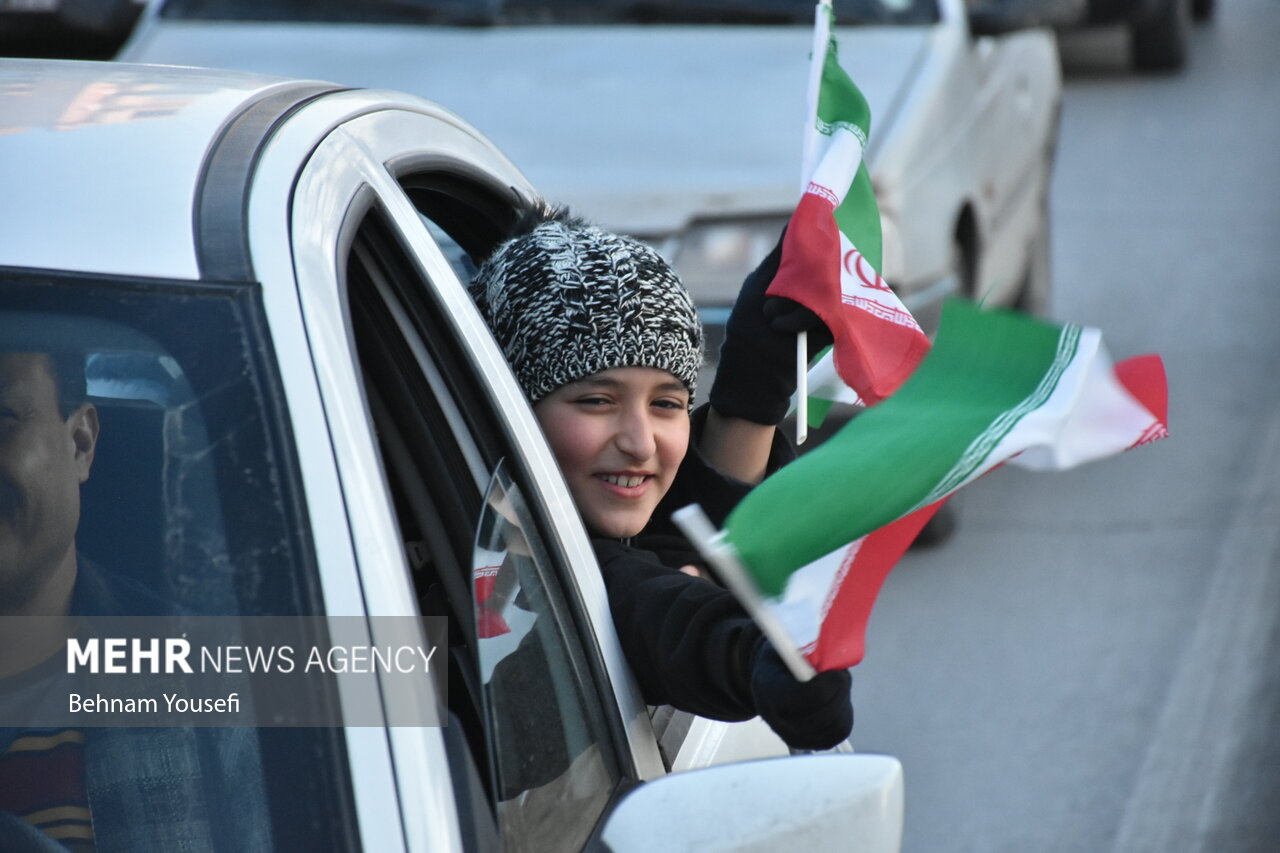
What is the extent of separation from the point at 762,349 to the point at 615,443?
0.75 ft

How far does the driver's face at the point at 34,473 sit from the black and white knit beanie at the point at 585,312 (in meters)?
0.74

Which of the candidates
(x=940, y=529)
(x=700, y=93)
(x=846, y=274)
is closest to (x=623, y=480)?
(x=846, y=274)

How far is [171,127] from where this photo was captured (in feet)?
5.07

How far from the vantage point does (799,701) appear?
1499mm

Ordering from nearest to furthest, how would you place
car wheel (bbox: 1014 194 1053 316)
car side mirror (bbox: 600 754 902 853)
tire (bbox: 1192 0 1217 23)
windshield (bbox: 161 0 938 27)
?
car side mirror (bbox: 600 754 902 853)
windshield (bbox: 161 0 938 27)
car wheel (bbox: 1014 194 1053 316)
tire (bbox: 1192 0 1217 23)

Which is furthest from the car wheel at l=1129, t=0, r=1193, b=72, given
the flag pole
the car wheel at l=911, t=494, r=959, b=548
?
the flag pole

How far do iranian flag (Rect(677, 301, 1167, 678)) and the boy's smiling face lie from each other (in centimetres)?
51

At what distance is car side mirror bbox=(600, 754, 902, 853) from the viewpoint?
137cm

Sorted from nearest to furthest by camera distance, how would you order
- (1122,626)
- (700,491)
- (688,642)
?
(688,642), (700,491), (1122,626)

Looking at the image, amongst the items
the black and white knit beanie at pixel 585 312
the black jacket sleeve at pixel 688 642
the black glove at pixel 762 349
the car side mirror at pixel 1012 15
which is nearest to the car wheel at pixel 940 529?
the car side mirror at pixel 1012 15

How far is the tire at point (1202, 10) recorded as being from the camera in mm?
14000

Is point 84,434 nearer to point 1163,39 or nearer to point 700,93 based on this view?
point 700,93

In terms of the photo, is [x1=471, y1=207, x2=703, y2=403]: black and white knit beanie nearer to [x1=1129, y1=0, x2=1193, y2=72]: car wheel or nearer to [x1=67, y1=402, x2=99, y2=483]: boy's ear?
[x1=67, y1=402, x2=99, y2=483]: boy's ear

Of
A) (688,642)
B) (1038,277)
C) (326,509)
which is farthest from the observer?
(1038,277)
